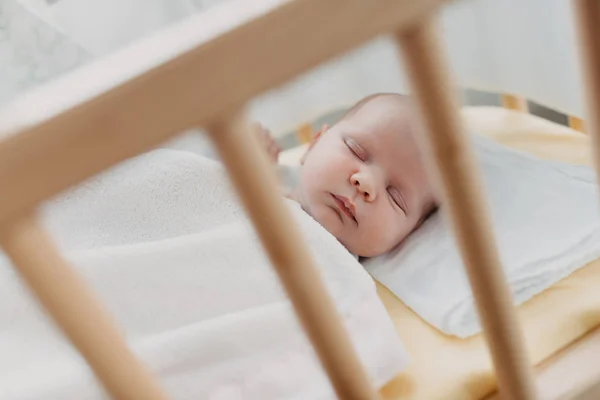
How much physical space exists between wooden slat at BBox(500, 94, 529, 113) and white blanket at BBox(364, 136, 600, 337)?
19cm

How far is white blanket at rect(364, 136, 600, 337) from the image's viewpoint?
82cm

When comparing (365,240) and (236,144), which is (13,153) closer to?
(236,144)

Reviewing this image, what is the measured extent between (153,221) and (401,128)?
0.39 m

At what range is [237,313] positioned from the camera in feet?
2.15

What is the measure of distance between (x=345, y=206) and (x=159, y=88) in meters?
0.63

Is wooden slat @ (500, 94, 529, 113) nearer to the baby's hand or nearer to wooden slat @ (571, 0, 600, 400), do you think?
the baby's hand

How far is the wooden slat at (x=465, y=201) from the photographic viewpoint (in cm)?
41

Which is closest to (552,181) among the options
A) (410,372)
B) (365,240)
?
(365,240)

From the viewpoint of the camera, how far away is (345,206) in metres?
0.97

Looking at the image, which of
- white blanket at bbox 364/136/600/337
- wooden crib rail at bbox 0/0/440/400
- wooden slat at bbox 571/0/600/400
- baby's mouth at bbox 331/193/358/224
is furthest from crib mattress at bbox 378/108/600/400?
wooden crib rail at bbox 0/0/440/400

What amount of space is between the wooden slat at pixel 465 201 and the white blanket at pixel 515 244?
0.74 feet

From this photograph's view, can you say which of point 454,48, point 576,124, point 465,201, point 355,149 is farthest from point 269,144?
point 465,201

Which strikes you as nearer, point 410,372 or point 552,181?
point 410,372

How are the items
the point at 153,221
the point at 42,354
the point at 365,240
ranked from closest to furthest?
the point at 42,354, the point at 153,221, the point at 365,240
